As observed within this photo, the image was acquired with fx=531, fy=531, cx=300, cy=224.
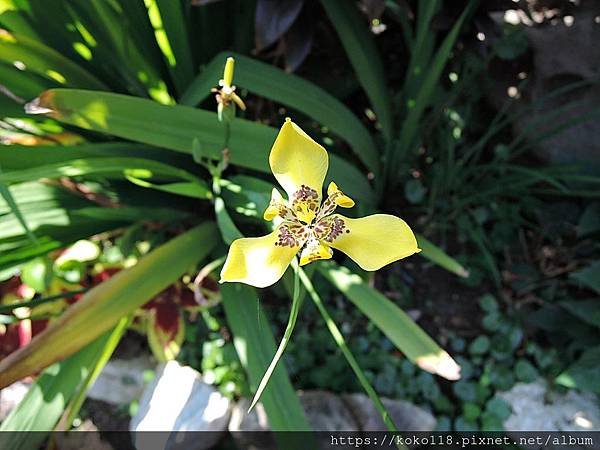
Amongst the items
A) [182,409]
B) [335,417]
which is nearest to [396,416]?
[335,417]

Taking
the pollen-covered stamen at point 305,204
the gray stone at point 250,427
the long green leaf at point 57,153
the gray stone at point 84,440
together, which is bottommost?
the gray stone at point 84,440

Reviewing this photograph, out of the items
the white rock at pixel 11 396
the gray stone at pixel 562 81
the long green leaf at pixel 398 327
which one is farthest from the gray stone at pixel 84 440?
the gray stone at pixel 562 81

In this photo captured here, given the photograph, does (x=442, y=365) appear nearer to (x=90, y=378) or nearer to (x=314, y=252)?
(x=314, y=252)

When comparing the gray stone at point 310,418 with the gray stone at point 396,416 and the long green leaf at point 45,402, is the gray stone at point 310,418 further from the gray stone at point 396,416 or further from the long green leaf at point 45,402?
the long green leaf at point 45,402

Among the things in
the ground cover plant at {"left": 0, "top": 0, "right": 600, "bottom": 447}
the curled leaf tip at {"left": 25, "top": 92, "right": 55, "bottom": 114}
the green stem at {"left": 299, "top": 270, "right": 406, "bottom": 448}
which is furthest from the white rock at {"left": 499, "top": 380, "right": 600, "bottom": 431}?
the curled leaf tip at {"left": 25, "top": 92, "right": 55, "bottom": 114}

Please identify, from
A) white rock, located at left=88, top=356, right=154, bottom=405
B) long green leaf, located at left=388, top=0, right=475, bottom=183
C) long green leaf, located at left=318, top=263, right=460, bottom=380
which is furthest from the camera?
white rock, located at left=88, top=356, right=154, bottom=405

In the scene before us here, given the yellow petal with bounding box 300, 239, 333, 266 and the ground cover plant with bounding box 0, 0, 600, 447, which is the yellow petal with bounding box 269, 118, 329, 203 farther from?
the ground cover plant with bounding box 0, 0, 600, 447
